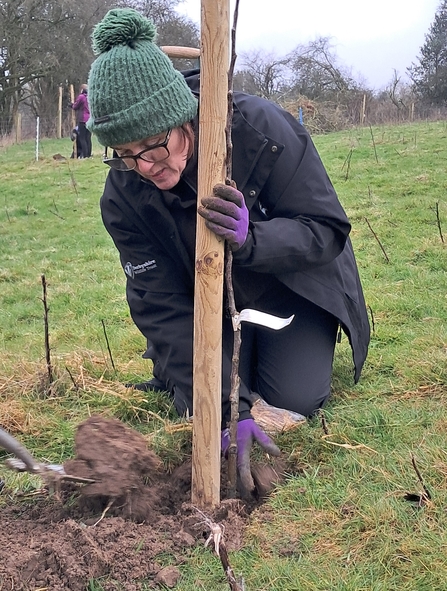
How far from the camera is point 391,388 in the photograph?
3209 millimetres

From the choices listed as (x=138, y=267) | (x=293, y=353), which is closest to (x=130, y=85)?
(x=138, y=267)

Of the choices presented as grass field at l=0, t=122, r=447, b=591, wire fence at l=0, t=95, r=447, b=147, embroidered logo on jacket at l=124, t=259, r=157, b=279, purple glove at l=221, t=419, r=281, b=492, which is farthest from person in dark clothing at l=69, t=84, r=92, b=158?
purple glove at l=221, t=419, r=281, b=492

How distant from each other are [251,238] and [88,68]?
2831cm

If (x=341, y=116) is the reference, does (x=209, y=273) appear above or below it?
below

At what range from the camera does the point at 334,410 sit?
3.00m

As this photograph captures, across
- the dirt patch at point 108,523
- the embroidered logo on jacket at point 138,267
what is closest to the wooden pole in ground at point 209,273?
the dirt patch at point 108,523

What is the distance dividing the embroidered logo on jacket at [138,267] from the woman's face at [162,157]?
1.86 ft

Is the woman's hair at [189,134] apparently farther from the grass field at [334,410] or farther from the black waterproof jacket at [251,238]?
the grass field at [334,410]

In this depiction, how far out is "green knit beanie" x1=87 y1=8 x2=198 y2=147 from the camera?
6.95ft

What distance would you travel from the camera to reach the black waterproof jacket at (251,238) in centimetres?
253

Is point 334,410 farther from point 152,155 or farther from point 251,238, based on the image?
point 152,155

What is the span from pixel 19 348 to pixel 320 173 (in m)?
2.67

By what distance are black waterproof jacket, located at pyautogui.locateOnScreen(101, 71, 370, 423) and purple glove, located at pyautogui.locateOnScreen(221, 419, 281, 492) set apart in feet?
0.31

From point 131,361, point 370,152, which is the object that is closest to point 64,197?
point 370,152
